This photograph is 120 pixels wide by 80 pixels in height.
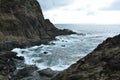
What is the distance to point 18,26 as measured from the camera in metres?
74.4

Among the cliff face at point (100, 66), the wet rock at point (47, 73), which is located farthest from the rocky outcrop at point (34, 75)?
the cliff face at point (100, 66)

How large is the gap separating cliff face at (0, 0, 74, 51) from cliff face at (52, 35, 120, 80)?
45954mm

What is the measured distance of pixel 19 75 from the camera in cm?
3061

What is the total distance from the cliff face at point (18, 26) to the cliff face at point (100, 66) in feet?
151

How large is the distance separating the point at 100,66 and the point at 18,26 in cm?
6602

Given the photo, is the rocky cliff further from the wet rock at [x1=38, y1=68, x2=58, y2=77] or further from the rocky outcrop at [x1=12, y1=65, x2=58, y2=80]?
the wet rock at [x1=38, y1=68, x2=58, y2=77]

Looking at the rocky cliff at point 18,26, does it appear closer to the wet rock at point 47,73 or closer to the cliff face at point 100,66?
the wet rock at point 47,73

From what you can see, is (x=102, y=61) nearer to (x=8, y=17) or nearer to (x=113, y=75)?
(x=113, y=75)

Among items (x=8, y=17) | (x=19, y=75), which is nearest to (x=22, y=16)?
(x=8, y=17)

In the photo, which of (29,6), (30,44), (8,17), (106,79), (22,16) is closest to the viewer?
(106,79)

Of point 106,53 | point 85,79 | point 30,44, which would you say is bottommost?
point 30,44

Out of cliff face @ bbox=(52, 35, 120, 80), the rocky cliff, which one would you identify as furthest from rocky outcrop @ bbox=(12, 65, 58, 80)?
the rocky cliff

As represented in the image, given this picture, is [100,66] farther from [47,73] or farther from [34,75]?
[34,75]

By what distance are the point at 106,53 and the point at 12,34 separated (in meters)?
61.0
